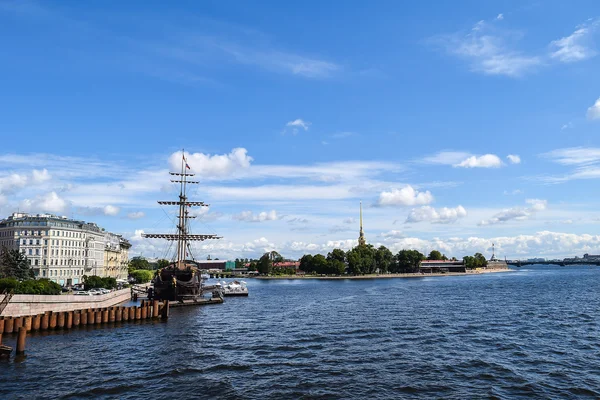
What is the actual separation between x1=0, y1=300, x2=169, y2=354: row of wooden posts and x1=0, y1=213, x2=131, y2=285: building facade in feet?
254

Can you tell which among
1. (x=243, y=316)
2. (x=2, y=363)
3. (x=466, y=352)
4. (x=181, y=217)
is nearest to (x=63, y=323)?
(x=2, y=363)

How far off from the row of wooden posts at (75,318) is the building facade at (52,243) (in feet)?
254

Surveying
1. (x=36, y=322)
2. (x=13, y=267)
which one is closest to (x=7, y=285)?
(x=36, y=322)

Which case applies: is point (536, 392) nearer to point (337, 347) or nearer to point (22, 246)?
point (337, 347)

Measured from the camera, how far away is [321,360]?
125ft

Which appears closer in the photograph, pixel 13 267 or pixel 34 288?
pixel 34 288

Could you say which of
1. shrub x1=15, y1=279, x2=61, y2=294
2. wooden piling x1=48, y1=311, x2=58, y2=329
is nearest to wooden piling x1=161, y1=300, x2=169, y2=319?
wooden piling x1=48, y1=311, x2=58, y2=329

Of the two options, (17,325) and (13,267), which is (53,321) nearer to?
(17,325)

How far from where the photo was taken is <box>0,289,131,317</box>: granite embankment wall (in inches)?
2133

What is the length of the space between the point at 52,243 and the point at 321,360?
118410mm

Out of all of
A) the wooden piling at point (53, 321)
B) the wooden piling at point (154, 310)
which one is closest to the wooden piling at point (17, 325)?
the wooden piling at point (53, 321)

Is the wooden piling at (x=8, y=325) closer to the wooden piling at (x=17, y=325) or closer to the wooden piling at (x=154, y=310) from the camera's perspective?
the wooden piling at (x=17, y=325)

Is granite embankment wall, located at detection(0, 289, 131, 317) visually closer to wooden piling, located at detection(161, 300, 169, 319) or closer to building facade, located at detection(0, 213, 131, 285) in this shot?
wooden piling, located at detection(161, 300, 169, 319)

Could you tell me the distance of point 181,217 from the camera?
119000mm
